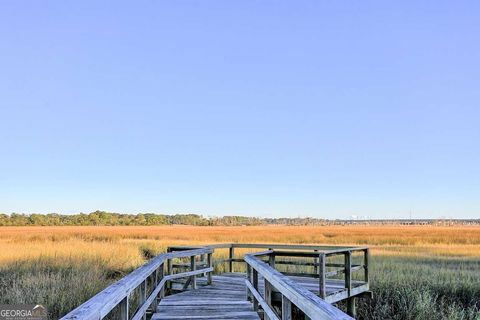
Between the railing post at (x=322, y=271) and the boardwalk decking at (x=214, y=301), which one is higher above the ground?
the railing post at (x=322, y=271)

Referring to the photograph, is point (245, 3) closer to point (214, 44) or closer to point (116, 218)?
point (214, 44)

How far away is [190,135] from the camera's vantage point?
3325 centimetres

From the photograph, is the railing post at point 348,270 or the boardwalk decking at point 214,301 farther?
the railing post at point 348,270

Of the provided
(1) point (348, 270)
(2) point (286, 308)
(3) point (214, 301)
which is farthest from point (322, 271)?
(2) point (286, 308)

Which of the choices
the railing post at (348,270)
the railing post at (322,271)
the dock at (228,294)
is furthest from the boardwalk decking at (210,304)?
the railing post at (348,270)

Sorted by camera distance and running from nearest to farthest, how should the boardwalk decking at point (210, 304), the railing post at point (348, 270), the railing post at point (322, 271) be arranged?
the boardwalk decking at point (210, 304) < the railing post at point (322, 271) < the railing post at point (348, 270)

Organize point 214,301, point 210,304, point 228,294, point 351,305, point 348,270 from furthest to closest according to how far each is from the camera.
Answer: point 351,305
point 348,270
point 228,294
point 214,301
point 210,304

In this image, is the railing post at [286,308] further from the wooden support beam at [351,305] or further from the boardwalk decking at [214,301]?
the wooden support beam at [351,305]

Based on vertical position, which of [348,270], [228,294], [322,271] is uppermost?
[322,271]

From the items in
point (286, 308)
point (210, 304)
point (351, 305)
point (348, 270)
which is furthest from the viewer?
point (351, 305)

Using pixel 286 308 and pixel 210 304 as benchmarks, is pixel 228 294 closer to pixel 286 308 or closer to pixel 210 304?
pixel 210 304

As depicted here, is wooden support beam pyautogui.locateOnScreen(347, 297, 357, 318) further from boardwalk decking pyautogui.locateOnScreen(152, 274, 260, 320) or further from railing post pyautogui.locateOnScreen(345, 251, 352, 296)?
boardwalk decking pyautogui.locateOnScreen(152, 274, 260, 320)

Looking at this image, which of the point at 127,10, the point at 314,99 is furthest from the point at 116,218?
the point at 127,10

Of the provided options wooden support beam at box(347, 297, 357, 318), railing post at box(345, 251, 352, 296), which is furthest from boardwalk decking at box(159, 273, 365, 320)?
wooden support beam at box(347, 297, 357, 318)
